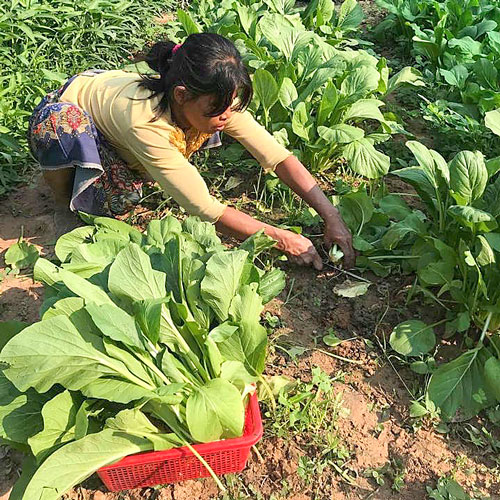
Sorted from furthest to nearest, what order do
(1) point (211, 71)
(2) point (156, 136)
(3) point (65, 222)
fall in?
1. (3) point (65, 222)
2. (2) point (156, 136)
3. (1) point (211, 71)

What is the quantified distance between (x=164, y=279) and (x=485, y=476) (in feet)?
4.50

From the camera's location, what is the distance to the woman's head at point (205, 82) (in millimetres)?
2234

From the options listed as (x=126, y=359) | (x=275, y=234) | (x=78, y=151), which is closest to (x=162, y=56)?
(x=78, y=151)

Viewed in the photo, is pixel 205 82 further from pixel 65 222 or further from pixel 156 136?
pixel 65 222

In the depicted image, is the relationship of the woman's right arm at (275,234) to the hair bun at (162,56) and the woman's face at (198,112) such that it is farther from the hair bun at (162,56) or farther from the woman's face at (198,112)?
the hair bun at (162,56)

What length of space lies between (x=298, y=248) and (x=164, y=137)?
0.81m

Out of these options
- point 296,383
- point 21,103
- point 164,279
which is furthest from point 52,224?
point 296,383

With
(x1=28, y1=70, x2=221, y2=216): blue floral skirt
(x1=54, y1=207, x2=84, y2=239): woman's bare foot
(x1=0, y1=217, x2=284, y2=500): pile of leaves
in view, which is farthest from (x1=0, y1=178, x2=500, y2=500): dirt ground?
(x1=28, y1=70, x2=221, y2=216): blue floral skirt

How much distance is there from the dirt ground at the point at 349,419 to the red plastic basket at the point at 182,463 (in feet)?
0.26

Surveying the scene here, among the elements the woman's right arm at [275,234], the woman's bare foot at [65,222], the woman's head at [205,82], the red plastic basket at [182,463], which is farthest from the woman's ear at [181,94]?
the red plastic basket at [182,463]

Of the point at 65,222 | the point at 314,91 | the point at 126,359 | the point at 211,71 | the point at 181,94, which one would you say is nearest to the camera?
the point at 126,359

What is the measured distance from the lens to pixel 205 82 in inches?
88.4

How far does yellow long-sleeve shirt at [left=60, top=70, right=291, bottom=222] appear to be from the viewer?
2.50 m

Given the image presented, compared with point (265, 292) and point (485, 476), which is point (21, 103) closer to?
point (265, 292)
